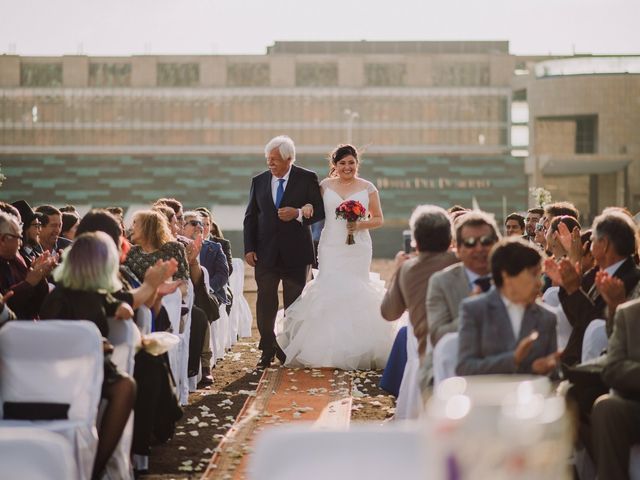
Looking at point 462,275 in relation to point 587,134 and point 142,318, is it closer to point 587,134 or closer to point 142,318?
point 142,318

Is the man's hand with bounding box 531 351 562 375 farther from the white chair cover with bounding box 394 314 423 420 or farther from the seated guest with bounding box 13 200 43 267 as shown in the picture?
the seated guest with bounding box 13 200 43 267

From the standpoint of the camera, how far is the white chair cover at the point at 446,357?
4914 mm

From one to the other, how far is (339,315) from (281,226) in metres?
1.07

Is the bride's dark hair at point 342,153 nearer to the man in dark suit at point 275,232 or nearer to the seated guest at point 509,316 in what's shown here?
the man in dark suit at point 275,232

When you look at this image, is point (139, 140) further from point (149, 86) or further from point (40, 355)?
point (40, 355)

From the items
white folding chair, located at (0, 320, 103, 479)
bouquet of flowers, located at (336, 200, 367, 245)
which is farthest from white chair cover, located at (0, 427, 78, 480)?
bouquet of flowers, located at (336, 200, 367, 245)

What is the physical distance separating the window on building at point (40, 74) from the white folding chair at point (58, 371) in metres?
85.2

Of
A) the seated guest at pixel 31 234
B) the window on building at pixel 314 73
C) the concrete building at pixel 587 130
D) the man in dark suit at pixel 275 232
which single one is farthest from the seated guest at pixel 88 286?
the window on building at pixel 314 73

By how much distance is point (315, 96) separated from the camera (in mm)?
87562

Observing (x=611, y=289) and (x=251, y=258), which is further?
(x=251, y=258)

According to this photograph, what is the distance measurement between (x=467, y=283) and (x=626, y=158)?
78475mm

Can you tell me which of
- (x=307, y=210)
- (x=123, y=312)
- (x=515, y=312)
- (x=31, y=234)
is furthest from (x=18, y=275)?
(x=307, y=210)

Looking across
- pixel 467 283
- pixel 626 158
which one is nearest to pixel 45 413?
pixel 467 283

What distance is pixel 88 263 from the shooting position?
543 centimetres
